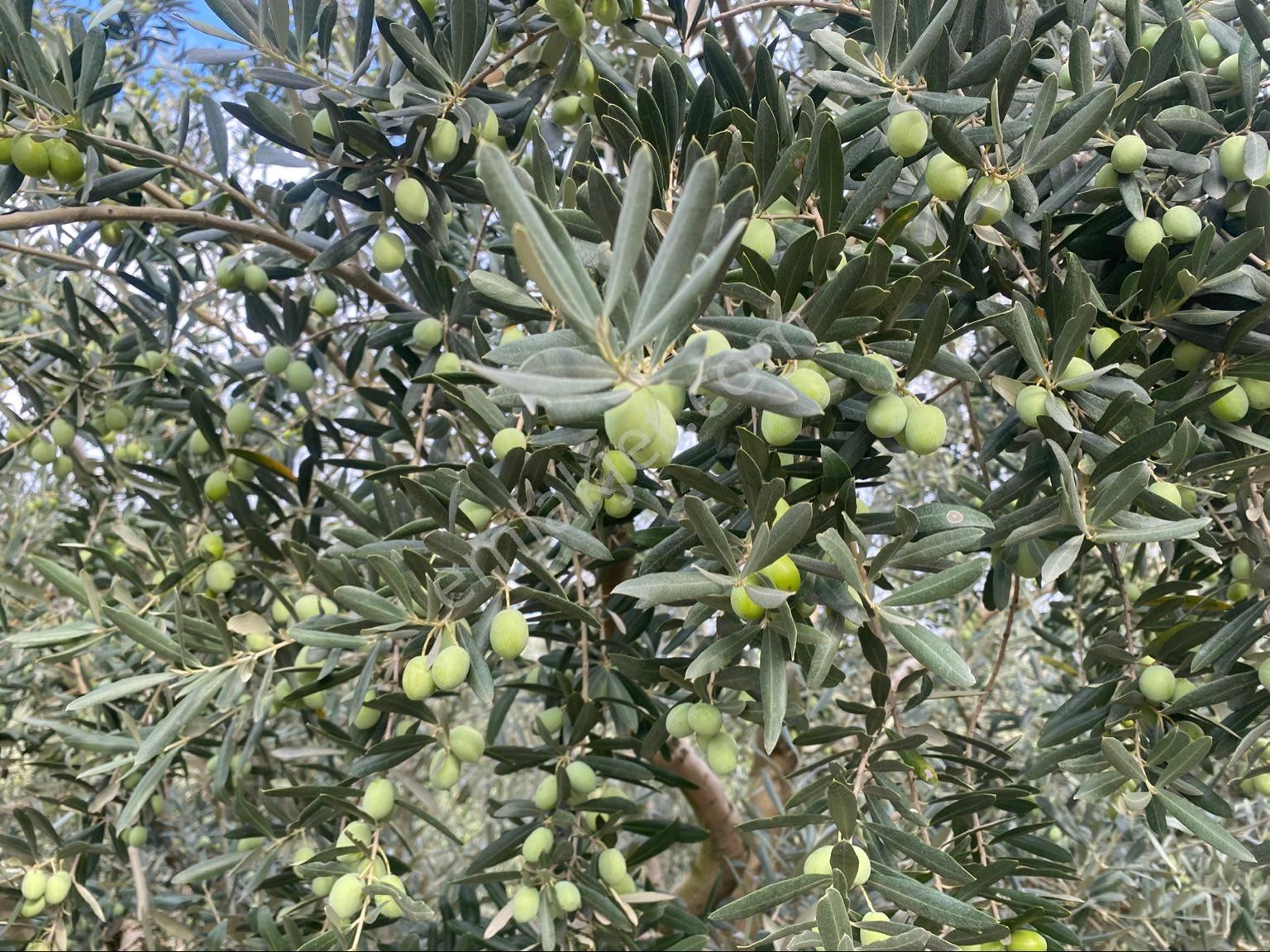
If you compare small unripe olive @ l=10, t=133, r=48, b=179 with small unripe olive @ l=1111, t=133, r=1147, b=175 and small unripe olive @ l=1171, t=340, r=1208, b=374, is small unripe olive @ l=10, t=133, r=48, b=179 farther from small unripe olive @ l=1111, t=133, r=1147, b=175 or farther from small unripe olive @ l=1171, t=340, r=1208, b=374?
small unripe olive @ l=1171, t=340, r=1208, b=374

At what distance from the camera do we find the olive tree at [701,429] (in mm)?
965

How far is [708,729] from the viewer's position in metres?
1.23

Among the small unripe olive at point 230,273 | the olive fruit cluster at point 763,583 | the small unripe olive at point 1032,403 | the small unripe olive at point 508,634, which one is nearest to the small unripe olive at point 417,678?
the small unripe olive at point 508,634

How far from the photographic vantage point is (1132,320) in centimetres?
123

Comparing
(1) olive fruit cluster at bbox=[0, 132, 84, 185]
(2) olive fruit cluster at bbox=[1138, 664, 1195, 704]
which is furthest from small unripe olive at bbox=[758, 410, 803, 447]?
(1) olive fruit cluster at bbox=[0, 132, 84, 185]

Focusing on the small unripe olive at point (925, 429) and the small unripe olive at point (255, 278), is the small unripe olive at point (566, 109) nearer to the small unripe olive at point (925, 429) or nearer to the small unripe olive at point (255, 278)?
the small unripe olive at point (255, 278)

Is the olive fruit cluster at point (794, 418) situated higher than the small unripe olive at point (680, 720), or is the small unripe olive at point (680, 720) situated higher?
the olive fruit cluster at point (794, 418)

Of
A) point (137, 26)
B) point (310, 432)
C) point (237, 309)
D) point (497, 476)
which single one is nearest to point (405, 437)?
point (310, 432)

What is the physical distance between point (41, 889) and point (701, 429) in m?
1.54

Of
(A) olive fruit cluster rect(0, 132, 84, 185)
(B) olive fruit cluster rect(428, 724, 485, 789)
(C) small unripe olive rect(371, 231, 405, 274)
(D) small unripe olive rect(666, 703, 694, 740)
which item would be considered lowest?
(B) olive fruit cluster rect(428, 724, 485, 789)

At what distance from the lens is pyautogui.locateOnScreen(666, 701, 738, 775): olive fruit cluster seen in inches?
48.6

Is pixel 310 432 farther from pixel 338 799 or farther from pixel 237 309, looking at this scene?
pixel 237 309

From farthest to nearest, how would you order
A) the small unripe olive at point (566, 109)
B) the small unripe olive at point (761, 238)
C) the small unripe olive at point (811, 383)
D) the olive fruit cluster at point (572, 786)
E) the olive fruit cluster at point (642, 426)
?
the small unripe olive at point (566, 109), the olive fruit cluster at point (572, 786), the small unripe olive at point (761, 238), the small unripe olive at point (811, 383), the olive fruit cluster at point (642, 426)

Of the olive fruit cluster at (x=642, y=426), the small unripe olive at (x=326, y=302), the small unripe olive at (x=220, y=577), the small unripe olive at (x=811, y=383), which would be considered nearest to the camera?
the olive fruit cluster at (x=642, y=426)
